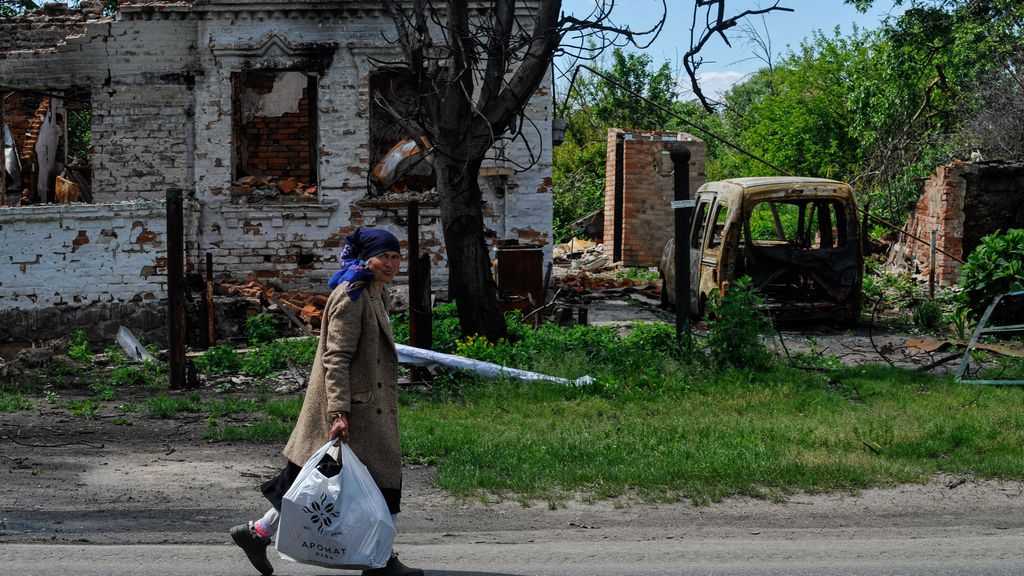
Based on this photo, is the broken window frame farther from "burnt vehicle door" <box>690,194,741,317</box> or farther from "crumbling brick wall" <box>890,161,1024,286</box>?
"crumbling brick wall" <box>890,161,1024,286</box>

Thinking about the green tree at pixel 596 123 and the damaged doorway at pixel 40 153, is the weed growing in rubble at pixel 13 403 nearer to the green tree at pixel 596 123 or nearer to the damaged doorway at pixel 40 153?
the damaged doorway at pixel 40 153

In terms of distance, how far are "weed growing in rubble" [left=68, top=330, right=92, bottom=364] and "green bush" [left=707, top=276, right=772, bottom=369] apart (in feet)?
22.7

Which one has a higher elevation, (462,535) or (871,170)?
(871,170)

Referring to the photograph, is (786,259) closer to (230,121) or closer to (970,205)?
(970,205)

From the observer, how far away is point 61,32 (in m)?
16.7

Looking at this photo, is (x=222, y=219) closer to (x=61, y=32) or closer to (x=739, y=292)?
(x=61, y=32)

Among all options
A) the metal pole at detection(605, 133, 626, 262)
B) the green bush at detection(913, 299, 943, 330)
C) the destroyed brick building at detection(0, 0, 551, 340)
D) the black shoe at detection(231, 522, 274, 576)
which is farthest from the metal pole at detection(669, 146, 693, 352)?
the metal pole at detection(605, 133, 626, 262)

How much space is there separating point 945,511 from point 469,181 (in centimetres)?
606

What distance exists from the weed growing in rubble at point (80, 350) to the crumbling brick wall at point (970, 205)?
13291mm

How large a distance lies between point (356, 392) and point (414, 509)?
73.1 inches

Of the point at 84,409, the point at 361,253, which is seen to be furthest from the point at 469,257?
the point at 361,253

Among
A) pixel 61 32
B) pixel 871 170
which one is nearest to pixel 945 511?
pixel 61 32

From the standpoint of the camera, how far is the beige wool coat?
4.63 meters

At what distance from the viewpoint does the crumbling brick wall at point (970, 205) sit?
698 inches
